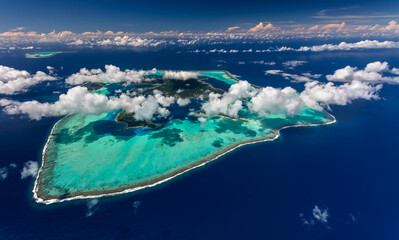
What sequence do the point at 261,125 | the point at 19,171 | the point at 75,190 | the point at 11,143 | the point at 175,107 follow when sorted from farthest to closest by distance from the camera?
the point at 175,107, the point at 261,125, the point at 11,143, the point at 19,171, the point at 75,190

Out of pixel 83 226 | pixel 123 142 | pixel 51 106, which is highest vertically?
pixel 51 106

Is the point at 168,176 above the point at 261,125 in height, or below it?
below

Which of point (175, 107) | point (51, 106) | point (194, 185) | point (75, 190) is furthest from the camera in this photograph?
point (175, 107)

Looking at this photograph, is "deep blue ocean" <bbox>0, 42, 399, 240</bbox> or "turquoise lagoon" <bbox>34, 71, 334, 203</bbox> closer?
"deep blue ocean" <bbox>0, 42, 399, 240</bbox>

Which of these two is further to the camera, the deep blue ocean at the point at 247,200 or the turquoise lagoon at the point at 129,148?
the turquoise lagoon at the point at 129,148

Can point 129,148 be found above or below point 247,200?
above

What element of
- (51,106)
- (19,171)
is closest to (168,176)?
(19,171)

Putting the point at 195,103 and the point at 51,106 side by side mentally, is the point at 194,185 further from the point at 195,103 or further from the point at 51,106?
the point at 51,106

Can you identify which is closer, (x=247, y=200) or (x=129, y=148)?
(x=247, y=200)
